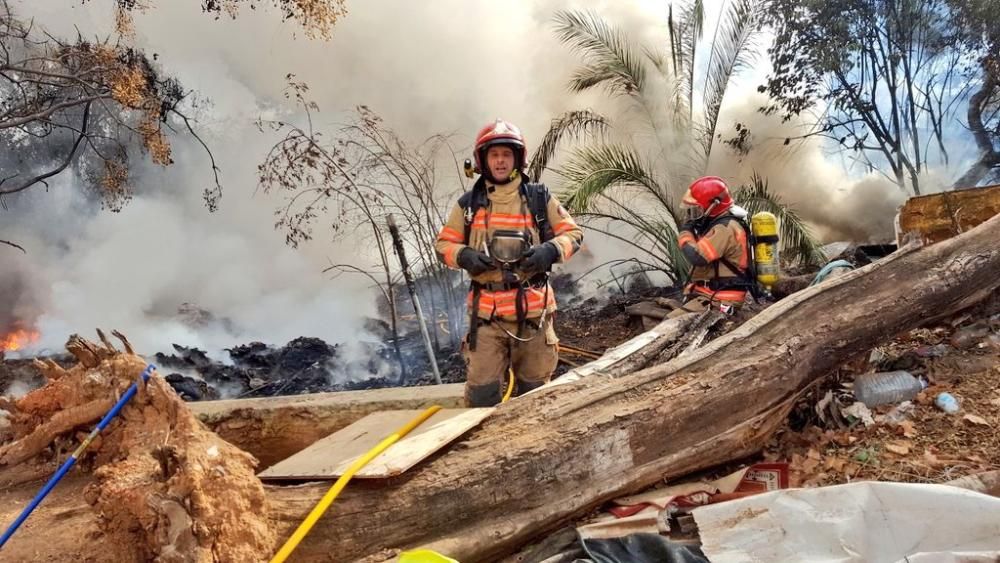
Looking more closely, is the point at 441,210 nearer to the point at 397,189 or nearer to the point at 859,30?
the point at 397,189

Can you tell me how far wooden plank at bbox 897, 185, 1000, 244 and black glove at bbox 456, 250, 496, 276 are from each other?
14.0ft

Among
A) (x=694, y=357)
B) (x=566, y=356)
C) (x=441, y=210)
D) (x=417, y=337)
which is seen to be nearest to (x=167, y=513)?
(x=694, y=357)

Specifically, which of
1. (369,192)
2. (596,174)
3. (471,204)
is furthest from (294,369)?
(471,204)

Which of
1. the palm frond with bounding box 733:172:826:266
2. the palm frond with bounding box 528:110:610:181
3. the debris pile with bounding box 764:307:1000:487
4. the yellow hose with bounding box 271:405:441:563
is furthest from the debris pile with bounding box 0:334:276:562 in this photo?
the palm frond with bounding box 733:172:826:266

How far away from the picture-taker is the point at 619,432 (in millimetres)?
2666

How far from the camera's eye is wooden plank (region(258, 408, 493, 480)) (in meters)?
2.26

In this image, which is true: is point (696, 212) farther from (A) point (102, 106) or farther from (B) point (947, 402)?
(A) point (102, 106)

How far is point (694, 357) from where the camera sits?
3.13 meters

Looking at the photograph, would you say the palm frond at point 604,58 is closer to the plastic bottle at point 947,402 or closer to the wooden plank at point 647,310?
the wooden plank at point 647,310

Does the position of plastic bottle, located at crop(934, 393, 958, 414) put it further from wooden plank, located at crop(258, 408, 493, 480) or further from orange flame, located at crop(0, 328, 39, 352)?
orange flame, located at crop(0, 328, 39, 352)

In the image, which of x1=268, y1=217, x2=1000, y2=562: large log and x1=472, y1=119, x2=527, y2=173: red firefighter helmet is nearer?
x1=268, y1=217, x2=1000, y2=562: large log

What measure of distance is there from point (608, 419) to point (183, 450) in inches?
65.2

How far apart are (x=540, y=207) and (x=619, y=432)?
184 cm

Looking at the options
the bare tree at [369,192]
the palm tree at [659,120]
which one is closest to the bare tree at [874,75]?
the palm tree at [659,120]
